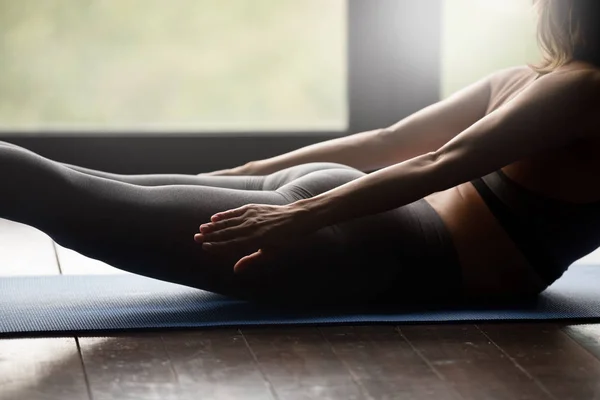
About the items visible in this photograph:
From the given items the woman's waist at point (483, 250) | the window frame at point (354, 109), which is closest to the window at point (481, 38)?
the window frame at point (354, 109)

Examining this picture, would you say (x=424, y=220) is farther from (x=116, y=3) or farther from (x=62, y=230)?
(x=116, y=3)

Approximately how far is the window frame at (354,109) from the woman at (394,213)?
154 cm

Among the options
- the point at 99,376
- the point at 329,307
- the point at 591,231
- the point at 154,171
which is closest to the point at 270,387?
the point at 99,376

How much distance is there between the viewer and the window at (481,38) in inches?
145

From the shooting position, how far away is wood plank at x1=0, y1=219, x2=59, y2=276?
95.7 inches

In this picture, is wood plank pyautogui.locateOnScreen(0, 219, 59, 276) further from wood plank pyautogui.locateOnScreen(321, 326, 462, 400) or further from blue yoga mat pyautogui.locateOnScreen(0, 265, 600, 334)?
wood plank pyautogui.locateOnScreen(321, 326, 462, 400)

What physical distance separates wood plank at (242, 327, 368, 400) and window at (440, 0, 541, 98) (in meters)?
2.07

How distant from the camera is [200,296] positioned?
6.89ft

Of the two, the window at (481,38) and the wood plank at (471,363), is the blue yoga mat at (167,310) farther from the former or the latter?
the window at (481,38)

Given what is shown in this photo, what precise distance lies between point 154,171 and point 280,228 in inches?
77.0

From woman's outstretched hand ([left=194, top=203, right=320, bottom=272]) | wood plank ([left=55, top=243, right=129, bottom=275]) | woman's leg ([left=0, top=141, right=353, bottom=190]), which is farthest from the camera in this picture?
wood plank ([left=55, top=243, right=129, bottom=275])

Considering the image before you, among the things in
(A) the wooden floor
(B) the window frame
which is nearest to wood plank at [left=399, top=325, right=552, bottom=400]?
(A) the wooden floor

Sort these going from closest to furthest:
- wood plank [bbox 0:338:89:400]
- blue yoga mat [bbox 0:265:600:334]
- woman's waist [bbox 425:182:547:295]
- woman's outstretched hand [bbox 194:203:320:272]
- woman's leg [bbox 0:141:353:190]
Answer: wood plank [bbox 0:338:89:400]
woman's outstretched hand [bbox 194:203:320:272]
blue yoga mat [bbox 0:265:600:334]
woman's waist [bbox 425:182:547:295]
woman's leg [bbox 0:141:353:190]

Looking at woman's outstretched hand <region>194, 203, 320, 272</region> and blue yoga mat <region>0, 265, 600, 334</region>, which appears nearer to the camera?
woman's outstretched hand <region>194, 203, 320, 272</region>
